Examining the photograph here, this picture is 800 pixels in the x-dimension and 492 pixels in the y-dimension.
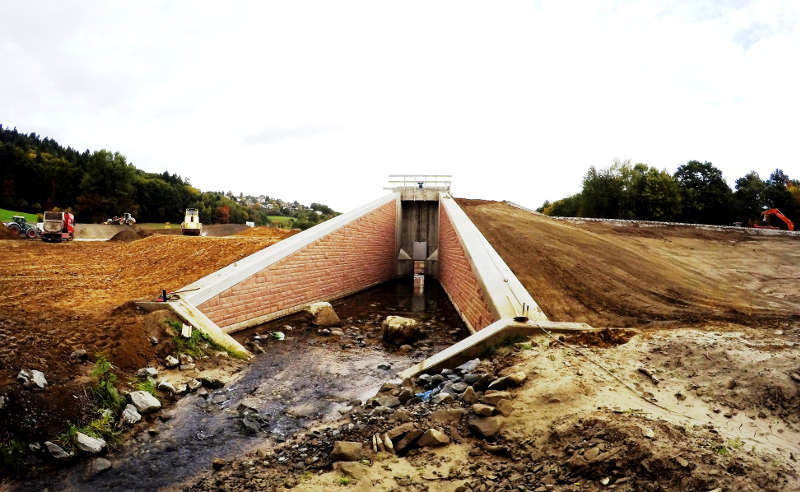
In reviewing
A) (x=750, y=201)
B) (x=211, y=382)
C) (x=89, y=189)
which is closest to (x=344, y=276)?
(x=211, y=382)

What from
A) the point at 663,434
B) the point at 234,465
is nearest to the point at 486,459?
the point at 663,434

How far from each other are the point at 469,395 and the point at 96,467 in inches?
153

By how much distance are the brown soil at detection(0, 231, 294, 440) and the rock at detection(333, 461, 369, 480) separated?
10.0 ft

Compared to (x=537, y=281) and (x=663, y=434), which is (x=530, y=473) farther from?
(x=537, y=281)

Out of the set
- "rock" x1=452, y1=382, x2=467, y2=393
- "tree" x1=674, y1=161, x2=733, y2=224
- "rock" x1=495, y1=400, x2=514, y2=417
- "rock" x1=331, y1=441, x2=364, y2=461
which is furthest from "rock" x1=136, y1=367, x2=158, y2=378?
"tree" x1=674, y1=161, x2=733, y2=224

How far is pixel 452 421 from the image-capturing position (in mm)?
4070

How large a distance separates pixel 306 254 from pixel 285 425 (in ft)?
20.7

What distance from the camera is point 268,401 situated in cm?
556

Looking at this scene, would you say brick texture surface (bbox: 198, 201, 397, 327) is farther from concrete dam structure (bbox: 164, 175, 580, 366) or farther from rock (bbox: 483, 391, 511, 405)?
rock (bbox: 483, 391, 511, 405)

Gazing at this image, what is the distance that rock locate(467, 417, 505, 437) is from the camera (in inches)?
146

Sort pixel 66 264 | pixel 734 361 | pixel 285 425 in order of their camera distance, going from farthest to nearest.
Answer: pixel 66 264 < pixel 285 425 < pixel 734 361

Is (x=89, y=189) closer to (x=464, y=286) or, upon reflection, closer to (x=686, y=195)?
(x=464, y=286)

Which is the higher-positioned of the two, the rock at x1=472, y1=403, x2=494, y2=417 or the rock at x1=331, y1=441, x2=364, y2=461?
the rock at x1=472, y1=403, x2=494, y2=417

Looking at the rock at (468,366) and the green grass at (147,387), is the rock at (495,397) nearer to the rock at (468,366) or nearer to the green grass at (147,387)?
the rock at (468,366)
